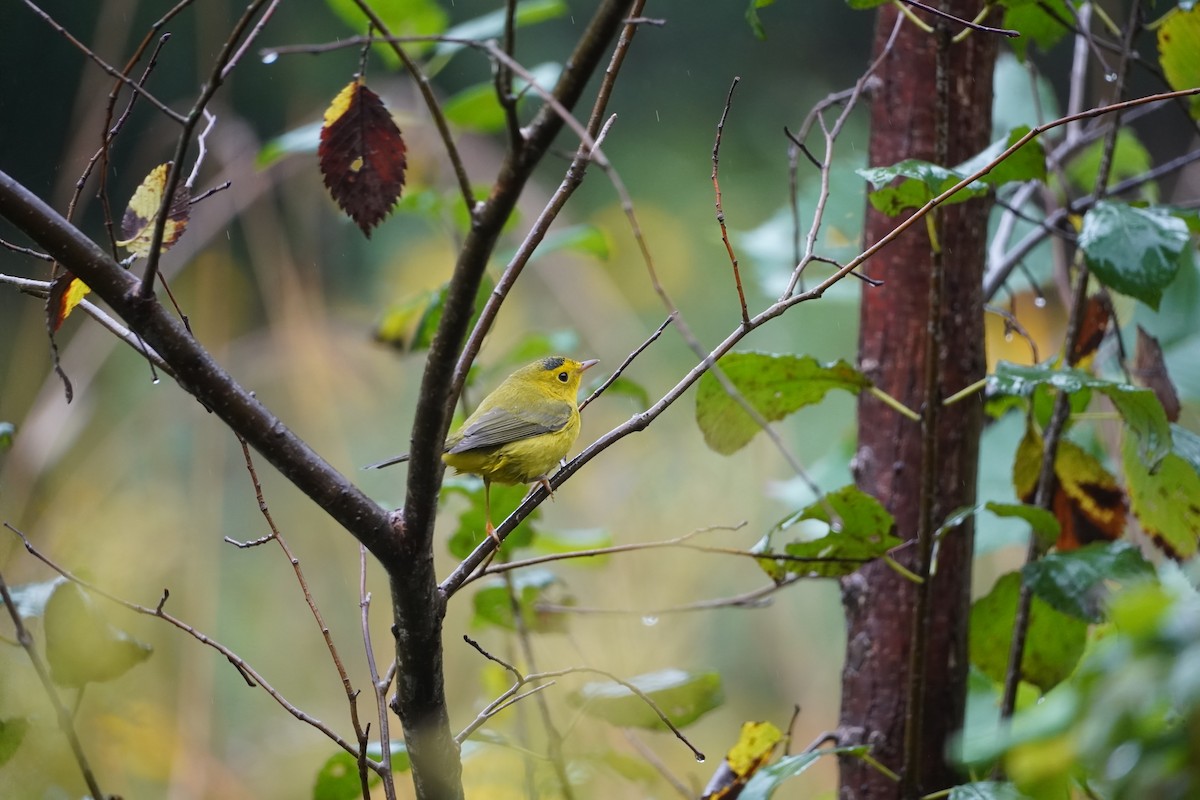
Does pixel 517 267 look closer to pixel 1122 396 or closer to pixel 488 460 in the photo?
pixel 1122 396

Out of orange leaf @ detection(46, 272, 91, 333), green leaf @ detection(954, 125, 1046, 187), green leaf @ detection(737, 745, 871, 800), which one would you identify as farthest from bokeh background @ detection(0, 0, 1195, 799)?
orange leaf @ detection(46, 272, 91, 333)

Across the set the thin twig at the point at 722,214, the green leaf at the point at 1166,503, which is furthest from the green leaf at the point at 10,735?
the green leaf at the point at 1166,503

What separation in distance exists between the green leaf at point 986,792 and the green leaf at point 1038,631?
51cm

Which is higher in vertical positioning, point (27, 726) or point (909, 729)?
point (27, 726)

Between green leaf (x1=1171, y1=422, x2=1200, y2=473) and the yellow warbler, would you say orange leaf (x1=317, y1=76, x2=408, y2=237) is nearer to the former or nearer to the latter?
the yellow warbler

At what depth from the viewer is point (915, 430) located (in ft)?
6.34

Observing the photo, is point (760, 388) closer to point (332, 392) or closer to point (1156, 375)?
point (1156, 375)

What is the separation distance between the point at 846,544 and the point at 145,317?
3.50ft

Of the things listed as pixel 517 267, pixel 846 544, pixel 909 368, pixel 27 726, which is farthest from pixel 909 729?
pixel 27 726

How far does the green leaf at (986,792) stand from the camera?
4.46ft

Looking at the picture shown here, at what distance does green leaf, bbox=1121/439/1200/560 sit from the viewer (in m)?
1.68

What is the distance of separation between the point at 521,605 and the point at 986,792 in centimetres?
108

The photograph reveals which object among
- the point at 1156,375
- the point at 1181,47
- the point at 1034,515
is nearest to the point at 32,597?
the point at 1034,515

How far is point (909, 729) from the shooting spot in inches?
64.8
